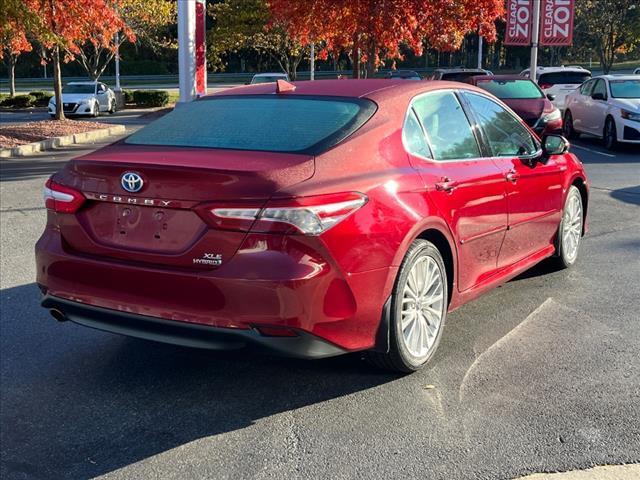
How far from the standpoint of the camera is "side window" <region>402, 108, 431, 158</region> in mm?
4383

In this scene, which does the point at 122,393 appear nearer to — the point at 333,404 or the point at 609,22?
the point at 333,404

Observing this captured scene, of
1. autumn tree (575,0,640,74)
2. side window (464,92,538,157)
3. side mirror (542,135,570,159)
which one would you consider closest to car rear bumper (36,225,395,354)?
side window (464,92,538,157)

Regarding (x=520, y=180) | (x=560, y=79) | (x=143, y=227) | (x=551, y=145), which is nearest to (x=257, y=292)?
(x=143, y=227)

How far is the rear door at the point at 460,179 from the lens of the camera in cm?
445

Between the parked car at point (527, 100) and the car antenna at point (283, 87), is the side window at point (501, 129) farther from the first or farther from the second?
the parked car at point (527, 100)

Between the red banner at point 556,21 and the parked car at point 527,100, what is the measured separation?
22.9 ft

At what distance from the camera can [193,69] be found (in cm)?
1370

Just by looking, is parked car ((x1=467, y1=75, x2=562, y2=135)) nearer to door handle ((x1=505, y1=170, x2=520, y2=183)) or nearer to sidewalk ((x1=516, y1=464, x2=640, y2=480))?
door handle ((x1=505, y1=170, x2=520, y2=183))

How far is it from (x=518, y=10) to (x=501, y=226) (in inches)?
702

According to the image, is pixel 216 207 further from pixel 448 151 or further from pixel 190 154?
pixel 448 151

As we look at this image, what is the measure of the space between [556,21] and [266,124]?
19977 millimetres

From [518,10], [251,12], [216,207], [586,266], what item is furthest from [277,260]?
→ [251,12]

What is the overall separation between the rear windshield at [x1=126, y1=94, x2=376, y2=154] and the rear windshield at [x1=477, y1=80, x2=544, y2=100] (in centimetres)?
1151

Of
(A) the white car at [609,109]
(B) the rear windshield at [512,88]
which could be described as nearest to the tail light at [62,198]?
(B) the rear windshield at [512,88]
